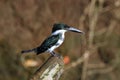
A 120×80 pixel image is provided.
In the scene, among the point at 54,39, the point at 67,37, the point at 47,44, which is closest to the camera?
the point at 47,44

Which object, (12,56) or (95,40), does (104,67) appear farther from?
(12,56)

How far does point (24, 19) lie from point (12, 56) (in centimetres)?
83

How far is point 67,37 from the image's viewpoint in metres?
11.1

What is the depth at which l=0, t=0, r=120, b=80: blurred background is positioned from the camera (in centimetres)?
1038

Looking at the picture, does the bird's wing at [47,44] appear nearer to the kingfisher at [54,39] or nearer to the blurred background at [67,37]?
the kingfisher at [54,39]

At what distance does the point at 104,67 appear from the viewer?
11.1m

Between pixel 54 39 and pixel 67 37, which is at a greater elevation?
pixel 54 39

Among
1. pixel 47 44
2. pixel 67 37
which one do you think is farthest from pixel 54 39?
pixel 67 37

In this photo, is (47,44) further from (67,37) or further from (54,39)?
(67,37)

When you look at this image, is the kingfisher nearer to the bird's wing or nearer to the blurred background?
the bird's wing

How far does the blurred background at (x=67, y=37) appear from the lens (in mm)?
10383

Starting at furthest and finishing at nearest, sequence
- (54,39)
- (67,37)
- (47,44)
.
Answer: (67,37) → (54,39) → (47,44)

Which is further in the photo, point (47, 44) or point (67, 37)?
point (67, 37)

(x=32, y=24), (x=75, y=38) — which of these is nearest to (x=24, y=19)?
(x=32, y=24)
